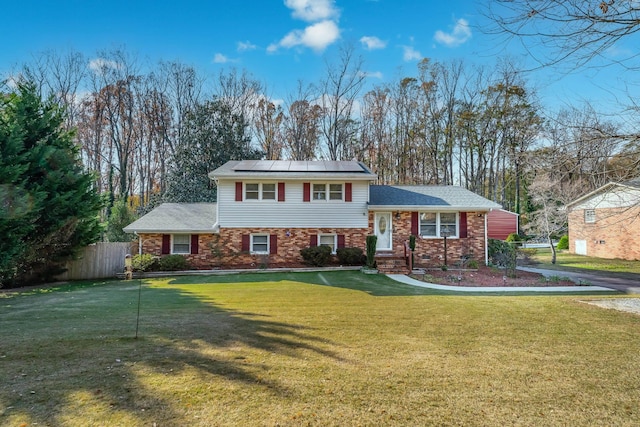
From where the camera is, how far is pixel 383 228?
17.6 metres

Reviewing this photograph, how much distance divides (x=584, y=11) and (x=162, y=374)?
6.31 meters

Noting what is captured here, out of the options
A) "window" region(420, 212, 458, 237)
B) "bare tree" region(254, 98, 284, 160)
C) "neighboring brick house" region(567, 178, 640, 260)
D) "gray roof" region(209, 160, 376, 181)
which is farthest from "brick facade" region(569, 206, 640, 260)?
"bare tree" region(254, 98, 284, 160)

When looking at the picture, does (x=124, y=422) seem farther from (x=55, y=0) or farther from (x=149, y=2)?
(x=55, y=0)

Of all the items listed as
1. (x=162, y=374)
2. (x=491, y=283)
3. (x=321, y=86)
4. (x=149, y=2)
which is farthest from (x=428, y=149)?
(x=162, y=374)

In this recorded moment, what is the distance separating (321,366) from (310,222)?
44.2ft

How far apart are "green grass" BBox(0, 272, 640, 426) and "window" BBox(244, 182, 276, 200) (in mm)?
10118

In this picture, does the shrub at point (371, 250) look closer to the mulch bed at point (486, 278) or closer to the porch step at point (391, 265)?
the porch step at point (391, 265)

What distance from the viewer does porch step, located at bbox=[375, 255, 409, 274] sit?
1512 cm

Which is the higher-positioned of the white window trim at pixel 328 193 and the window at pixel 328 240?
the white window trim at pixel 328 193

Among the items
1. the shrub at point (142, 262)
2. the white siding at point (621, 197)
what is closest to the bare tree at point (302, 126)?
the shrub at point (142, 262)

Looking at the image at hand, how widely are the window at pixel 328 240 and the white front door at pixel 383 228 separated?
2.17 metres

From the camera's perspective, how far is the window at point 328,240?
57.4ft

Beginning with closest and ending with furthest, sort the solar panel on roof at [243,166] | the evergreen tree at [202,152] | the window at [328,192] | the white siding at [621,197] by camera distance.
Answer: the white siding at [621,197]
the window at [328,192]
the solar panel on roof at [243,166]
the evergreen tree at [202,152]

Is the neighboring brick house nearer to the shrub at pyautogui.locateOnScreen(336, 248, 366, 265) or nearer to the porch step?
the porch step
